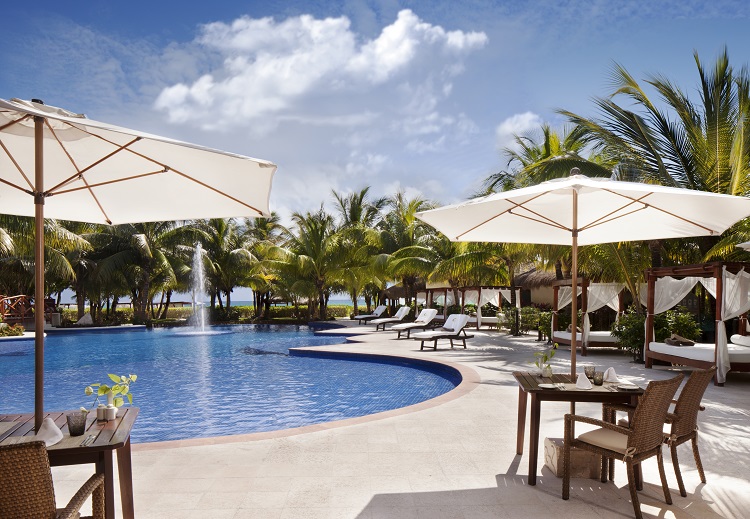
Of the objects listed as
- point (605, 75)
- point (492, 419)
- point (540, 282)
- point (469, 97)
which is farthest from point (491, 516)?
point (540, 282)

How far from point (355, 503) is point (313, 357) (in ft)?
30.5

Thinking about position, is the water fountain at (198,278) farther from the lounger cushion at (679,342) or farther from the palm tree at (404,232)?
the lounger cushion at (679,342)

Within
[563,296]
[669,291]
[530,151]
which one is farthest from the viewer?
[530,151]

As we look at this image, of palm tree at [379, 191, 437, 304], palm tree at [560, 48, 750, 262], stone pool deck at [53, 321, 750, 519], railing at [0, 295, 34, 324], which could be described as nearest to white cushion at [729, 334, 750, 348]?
palm tree at [560, 48, 750, 262]

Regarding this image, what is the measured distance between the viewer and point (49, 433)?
2531mm

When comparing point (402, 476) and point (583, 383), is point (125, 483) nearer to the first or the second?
point (402, 476)

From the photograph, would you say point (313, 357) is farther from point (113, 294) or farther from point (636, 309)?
point (113, 294)

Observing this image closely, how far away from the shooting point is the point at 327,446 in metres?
4.46

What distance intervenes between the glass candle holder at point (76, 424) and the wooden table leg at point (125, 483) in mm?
288

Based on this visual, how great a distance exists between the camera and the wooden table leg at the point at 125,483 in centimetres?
286

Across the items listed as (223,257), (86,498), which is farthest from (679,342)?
(223,257)

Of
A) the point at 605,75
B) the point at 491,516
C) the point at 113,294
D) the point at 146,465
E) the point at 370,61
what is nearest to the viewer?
the point at 491,516

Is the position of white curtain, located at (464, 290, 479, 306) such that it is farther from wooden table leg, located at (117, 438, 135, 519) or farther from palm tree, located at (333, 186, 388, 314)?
wooden table leg, located at (117, 438, 135, 519)

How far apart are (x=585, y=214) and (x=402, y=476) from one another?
2.91 meters
